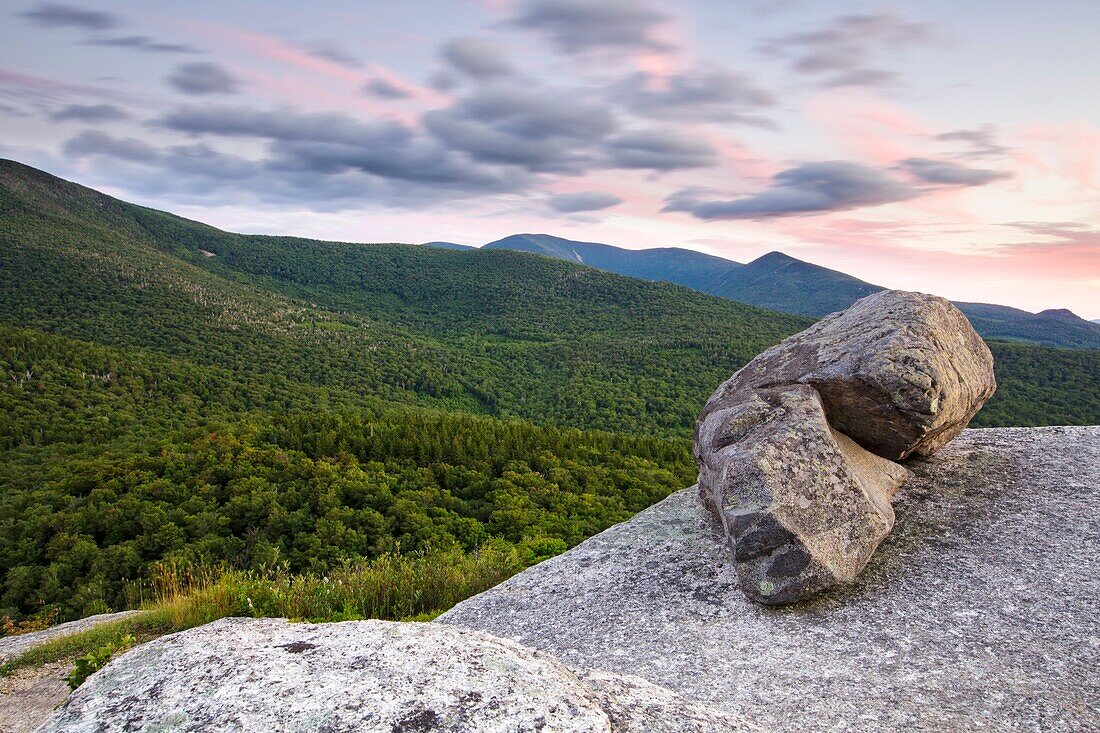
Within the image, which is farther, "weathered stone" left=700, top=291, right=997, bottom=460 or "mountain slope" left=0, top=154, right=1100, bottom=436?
"mountain slope" left=0, top=154, right=1100, bottom=436

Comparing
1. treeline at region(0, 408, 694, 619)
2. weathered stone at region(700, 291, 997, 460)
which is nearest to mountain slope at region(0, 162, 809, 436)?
treeline at region(0, 408, 694, 619)

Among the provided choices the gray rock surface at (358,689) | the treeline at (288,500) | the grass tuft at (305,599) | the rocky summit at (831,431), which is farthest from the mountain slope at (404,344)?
the gray rock surface at (358,689)

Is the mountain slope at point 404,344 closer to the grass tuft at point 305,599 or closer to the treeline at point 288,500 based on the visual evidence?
the treeline at point 288,500

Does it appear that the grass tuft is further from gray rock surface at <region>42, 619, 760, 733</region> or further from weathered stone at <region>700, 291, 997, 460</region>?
weathered stone at <region>700, 291, 997, 460</region>

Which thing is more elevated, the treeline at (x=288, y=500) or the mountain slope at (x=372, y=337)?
the mountain slope at (x=372, y=337)

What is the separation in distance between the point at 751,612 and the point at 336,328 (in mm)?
146800

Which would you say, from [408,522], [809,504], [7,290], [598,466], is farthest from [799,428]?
[7,290]

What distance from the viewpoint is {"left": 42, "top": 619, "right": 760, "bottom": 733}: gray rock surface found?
3650 mm

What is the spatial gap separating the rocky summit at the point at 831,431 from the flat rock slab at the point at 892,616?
60 cm

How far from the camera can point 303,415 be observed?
54406mm

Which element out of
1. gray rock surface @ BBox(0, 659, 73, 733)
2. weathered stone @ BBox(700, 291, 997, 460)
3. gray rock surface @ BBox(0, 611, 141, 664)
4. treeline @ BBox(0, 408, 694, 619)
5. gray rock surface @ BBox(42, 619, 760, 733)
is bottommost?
treeline @ BBox(0, 408, 694, 619)

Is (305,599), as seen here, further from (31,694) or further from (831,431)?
(831,431)

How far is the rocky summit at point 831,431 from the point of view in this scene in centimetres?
824

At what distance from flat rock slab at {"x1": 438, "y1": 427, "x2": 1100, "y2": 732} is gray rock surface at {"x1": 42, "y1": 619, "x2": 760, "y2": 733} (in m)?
2.30
